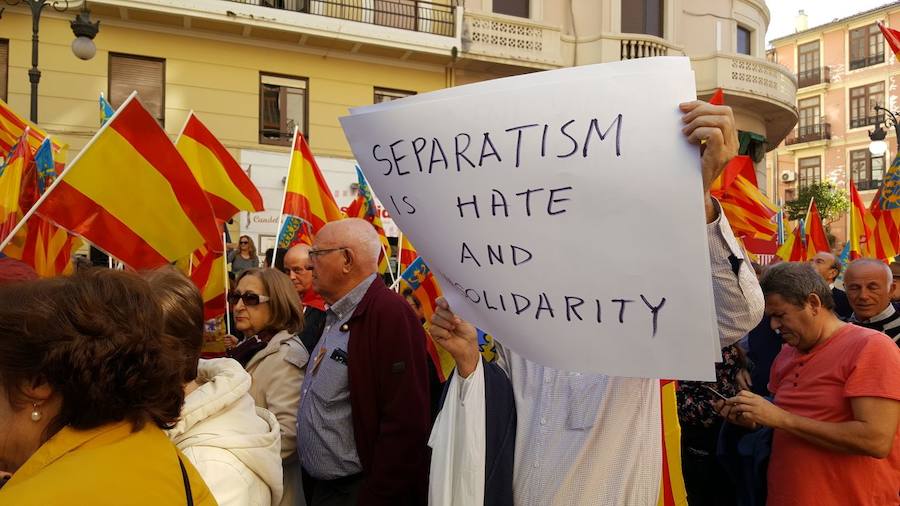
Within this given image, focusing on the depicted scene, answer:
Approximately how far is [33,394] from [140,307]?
23 cm

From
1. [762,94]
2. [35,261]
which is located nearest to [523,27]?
[762,94]

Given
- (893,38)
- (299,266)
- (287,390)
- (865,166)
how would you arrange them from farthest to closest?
(865,166) < (893,38) < (299,266) < (287,390)

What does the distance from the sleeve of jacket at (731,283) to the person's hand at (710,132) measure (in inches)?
9.1

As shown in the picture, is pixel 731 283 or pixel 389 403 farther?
pixel 389 403

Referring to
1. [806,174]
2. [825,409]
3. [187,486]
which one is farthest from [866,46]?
[187,486]

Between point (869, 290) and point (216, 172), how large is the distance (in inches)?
173

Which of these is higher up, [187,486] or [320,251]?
[320,251]

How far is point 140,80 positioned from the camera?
14.6 m

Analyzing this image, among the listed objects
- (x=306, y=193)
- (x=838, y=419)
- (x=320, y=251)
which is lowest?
(x=838, y=419)

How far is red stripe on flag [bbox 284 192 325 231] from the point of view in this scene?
662cm

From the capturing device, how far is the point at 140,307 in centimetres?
153

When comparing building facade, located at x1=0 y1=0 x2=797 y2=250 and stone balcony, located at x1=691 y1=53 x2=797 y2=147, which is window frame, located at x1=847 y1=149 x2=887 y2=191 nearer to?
stone balcony, located at x1=691 y1=53 x2=797 y2=147

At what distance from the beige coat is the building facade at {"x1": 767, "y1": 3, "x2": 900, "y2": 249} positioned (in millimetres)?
42989

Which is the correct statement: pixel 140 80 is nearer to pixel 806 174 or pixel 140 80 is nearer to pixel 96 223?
pixel 96 223
